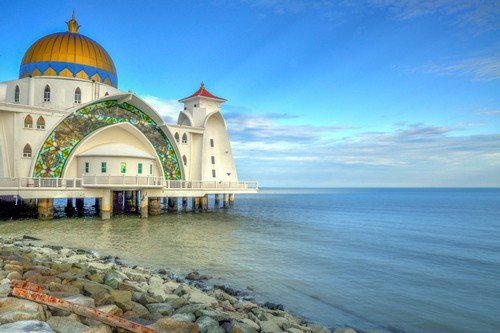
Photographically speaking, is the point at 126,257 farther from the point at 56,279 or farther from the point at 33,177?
the point at 33,177

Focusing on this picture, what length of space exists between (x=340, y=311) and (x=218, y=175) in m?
31.4

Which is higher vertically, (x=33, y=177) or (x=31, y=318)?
(x=33, y=177)

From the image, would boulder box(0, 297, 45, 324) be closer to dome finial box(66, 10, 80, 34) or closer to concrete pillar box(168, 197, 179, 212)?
concrete pillar box(168, 197, 179, 212)

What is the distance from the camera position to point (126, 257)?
18.4 meters

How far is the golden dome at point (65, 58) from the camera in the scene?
36.5 meters

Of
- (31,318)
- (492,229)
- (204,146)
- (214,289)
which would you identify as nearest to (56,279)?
(31,318)

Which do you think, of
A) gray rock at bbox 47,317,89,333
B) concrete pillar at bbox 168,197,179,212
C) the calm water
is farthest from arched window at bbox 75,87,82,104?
gray rock at bbox 47,317,89,333

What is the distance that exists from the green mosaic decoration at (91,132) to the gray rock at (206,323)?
85.8 feet

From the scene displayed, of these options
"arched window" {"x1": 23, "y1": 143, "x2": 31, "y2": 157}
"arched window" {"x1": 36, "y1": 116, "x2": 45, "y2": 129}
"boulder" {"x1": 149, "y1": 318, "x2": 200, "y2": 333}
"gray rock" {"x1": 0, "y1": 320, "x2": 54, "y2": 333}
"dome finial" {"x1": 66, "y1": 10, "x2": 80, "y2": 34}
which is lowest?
"boulder" {"x1": 149, "y1": 318, "x2": 200, "y2": 333}

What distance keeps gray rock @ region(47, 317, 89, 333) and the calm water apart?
23.2ft

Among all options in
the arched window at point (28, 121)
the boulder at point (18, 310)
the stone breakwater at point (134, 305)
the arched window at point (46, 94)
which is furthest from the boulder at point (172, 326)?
the arched window at point (46, 94)

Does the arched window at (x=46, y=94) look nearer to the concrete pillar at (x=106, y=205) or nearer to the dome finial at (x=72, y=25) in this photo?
the dome finial at (x=72, y=25)

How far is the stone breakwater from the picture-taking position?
22.2 ft

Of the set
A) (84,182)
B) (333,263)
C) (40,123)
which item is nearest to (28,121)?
(40,123)
